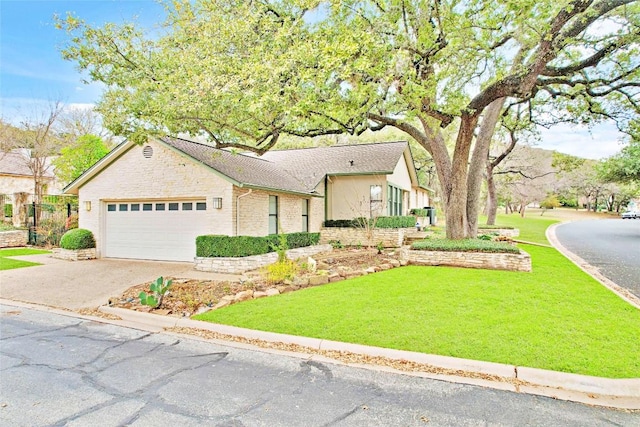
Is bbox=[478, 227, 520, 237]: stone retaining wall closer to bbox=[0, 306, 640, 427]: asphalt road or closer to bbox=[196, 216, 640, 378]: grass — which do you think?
bbox=[196, 216, 640, 378]: grass

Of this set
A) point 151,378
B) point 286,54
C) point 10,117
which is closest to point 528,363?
point 151,378

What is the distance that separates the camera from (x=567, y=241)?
17.6 m

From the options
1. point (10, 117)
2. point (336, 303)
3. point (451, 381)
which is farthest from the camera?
point (10, 117)

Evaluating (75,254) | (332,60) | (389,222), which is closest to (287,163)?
(389,222)

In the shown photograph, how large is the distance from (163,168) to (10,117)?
17398 millimetres

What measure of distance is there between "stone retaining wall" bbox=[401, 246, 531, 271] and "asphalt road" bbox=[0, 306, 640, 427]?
7190mm

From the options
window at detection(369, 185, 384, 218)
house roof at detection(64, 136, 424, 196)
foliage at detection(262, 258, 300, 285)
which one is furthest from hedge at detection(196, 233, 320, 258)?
window at detection(369, 185, 384, 218)

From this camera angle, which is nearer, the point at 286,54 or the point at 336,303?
the point at 336,303

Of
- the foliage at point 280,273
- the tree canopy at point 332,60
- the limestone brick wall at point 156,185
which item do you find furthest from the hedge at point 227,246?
the tree canopy at point 332,60

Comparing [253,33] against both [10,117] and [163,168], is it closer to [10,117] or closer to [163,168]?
[163,168]

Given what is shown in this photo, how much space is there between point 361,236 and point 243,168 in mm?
6461

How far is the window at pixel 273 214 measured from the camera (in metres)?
14.1

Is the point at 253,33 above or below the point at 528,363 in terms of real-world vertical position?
above

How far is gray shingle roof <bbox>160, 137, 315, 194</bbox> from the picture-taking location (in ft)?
40.4
